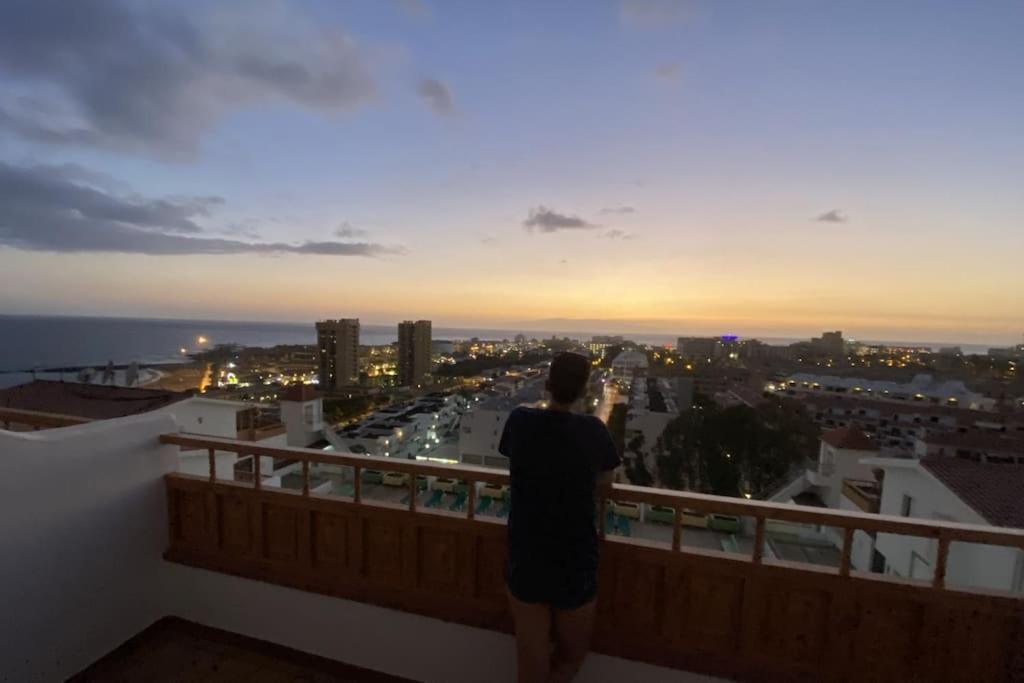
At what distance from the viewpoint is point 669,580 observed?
5.54 feet

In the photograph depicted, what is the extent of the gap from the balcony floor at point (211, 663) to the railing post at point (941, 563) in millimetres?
2153

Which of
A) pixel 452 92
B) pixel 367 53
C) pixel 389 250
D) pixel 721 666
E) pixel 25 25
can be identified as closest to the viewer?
pixel 721 666

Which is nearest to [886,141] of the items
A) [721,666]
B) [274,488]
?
[721,666]

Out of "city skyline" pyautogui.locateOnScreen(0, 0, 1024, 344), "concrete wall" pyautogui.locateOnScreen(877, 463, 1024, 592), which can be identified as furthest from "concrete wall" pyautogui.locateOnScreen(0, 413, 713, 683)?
"city skyline" pyautogui.locateOnScreen(0, 0, 1024, 344)

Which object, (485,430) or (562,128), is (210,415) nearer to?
(562,128)

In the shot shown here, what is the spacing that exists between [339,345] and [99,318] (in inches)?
5925

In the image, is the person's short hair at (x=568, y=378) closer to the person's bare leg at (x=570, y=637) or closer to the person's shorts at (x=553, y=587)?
the person's shorts at (x=553, y=587)

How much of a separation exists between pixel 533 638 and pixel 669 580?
25.4 inches

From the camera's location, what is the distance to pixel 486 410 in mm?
14586

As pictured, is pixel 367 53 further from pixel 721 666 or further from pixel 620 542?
pixel 721 666

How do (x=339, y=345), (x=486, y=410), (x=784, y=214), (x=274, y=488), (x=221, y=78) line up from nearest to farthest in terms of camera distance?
1. (x=274, y=488)
2. (x=221, y=78)
3. (x=784, y=214)
4. (x=486, y=410)
5. (x=339, y=345)

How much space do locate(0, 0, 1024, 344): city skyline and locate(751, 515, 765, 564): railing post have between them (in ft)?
16.9

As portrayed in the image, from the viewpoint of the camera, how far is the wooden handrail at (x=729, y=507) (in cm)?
137

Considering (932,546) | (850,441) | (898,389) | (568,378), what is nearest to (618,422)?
(850,441)
